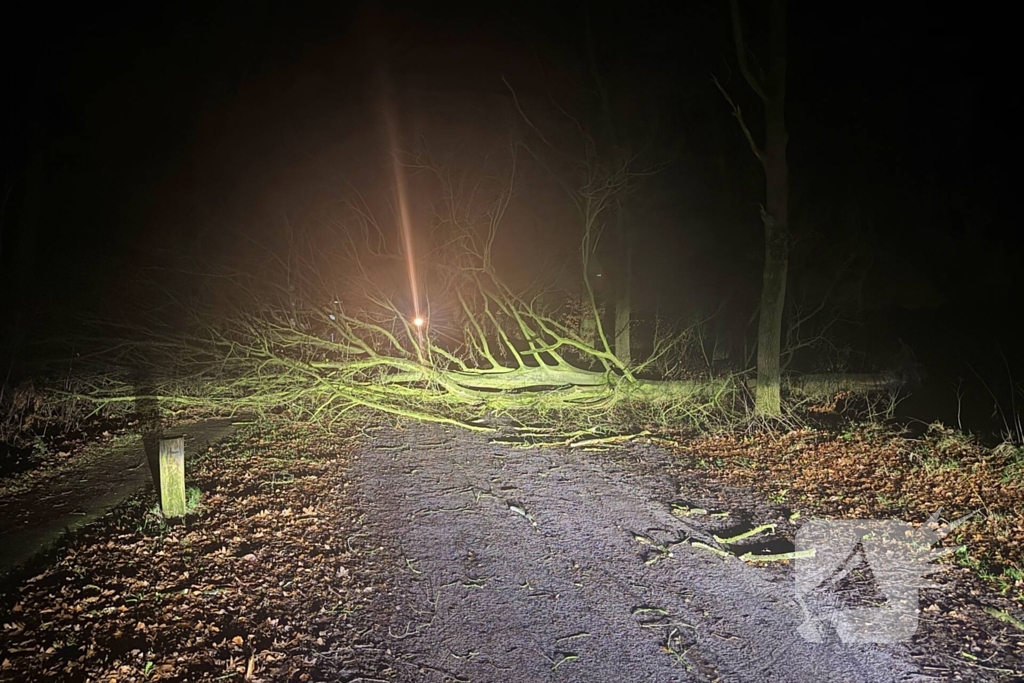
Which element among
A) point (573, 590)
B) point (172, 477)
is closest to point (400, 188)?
point (172, 477)

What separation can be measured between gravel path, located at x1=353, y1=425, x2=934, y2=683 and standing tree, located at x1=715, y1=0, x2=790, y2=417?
2.66 m

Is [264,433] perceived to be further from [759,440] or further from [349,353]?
[759,440]

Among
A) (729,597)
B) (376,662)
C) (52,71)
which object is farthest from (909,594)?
(52,71)

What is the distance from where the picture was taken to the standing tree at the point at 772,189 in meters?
8.16

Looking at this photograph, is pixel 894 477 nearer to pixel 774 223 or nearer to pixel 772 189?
pixel 774 223

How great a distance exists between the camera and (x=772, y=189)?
27.5ft

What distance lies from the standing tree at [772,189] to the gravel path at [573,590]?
2.66 m

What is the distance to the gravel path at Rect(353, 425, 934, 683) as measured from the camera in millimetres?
3732

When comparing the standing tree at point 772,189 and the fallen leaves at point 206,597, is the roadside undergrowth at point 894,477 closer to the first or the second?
the standing tree at point 772,189

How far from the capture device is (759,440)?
7988 mm

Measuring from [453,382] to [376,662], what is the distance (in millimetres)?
6352

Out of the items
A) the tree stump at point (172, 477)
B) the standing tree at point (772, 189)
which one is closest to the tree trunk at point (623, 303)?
the standing tree at point (772, 189)

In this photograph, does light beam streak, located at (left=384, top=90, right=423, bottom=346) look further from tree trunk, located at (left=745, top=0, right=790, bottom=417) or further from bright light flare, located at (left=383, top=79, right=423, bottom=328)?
tree trunk, located at (left=745, top=0, right=790, bottom=417)

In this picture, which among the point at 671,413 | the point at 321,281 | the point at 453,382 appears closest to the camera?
the point at 671,413
